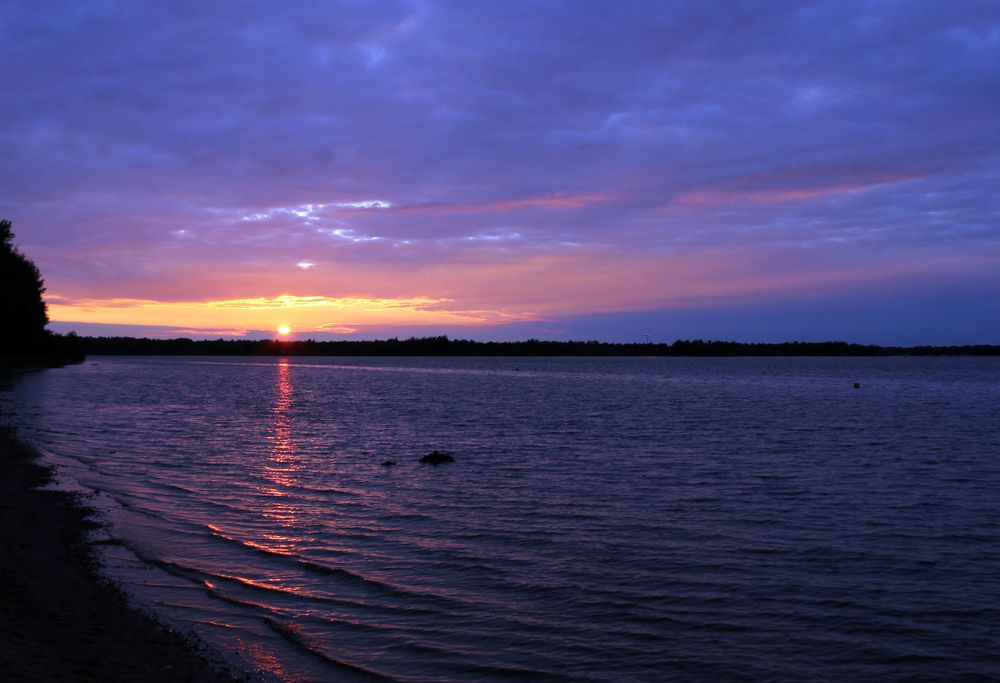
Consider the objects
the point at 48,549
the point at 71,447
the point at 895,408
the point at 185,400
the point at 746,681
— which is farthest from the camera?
the point at 185,400

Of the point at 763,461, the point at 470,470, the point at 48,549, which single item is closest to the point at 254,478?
the point at 470,470

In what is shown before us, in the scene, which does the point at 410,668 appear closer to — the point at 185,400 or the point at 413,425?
the point at 413,425

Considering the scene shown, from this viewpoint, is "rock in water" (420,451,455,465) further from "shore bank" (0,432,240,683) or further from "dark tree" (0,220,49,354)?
"dark tree" (0,220,49,354)

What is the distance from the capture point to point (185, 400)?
203 feet

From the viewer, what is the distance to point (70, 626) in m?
9.22

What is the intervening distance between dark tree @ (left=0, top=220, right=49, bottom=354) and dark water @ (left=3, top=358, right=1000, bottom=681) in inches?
2668

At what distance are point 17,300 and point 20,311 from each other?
446 cm

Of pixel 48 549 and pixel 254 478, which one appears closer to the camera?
pixel 48 549

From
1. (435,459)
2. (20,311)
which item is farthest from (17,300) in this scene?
(435,459)

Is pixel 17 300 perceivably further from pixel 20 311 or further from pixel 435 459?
pixel 435 459

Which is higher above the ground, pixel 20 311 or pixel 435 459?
pixel 20 311

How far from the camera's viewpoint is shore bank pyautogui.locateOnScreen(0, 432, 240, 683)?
25.8 feet

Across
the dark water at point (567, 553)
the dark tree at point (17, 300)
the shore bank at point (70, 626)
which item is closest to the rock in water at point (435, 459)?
the dark water at point (567, 553)

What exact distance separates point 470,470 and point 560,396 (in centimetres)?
4568
